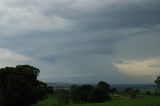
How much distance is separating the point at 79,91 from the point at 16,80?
178 feet

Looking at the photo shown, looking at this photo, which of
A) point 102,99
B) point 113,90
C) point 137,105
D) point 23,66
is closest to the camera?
point 137,105

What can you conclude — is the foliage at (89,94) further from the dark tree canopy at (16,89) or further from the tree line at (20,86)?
the dark tree canopy at (16,89)

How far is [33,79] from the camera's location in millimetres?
99938

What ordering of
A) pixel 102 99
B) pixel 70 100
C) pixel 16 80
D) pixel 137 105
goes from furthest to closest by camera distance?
pixel 70 100
pixel 102 99
pixel 16 80
pixel 137 105

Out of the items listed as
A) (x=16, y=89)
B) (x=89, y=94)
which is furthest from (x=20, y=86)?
(x=89, y=94)

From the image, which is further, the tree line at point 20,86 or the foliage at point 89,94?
the foliage at point 89,94

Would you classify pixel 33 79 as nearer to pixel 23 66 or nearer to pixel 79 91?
pixel 23 66

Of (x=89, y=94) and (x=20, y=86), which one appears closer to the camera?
(x=20, y=86)

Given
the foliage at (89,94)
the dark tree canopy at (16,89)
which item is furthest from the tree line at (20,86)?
the foliage at (89,94)

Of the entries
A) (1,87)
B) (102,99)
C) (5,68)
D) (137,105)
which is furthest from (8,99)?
(102,99)

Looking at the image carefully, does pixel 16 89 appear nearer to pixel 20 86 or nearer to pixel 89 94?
pixel 20 86

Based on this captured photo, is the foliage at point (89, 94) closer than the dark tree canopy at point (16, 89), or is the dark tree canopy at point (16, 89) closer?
the dark tree canopy at point (16, 89)

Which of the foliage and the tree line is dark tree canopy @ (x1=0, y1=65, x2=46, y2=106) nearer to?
the tree line

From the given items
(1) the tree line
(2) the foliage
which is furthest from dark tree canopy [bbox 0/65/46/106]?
(2) the foliage
